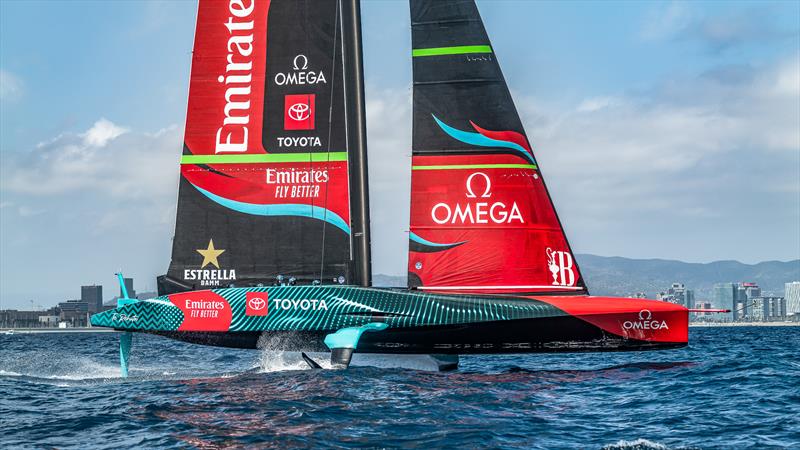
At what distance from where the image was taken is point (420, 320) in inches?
703

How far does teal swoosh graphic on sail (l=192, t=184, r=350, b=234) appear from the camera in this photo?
19.5 metres

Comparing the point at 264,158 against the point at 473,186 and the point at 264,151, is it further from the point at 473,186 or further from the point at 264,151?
the point at 473,186

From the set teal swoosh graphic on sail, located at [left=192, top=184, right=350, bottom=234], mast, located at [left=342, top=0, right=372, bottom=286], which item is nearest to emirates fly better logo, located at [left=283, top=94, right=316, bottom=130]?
mast, located at [left=342, top=0, right=372, bottom=286]

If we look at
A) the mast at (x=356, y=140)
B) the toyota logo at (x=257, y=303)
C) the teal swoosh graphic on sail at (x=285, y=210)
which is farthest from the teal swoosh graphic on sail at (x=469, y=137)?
the toyota logo at (x=257, y=303)

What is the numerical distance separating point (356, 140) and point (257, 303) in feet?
13.7

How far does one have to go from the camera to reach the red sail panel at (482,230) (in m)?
18.8

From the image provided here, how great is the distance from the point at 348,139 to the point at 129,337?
6.28 meters

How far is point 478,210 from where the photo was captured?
18.9 metres

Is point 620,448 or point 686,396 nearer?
point 620,448

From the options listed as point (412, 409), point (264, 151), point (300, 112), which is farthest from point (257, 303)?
point (412, 409)

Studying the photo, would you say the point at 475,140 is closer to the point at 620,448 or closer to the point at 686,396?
the point at 686,396

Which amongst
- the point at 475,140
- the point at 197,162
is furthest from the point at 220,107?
the point at 475,140

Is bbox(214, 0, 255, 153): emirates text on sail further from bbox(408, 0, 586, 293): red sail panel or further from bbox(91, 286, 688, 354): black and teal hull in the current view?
bbox(408, 0, 586, 293): red sail panel

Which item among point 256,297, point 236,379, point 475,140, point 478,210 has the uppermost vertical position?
point 475,140
